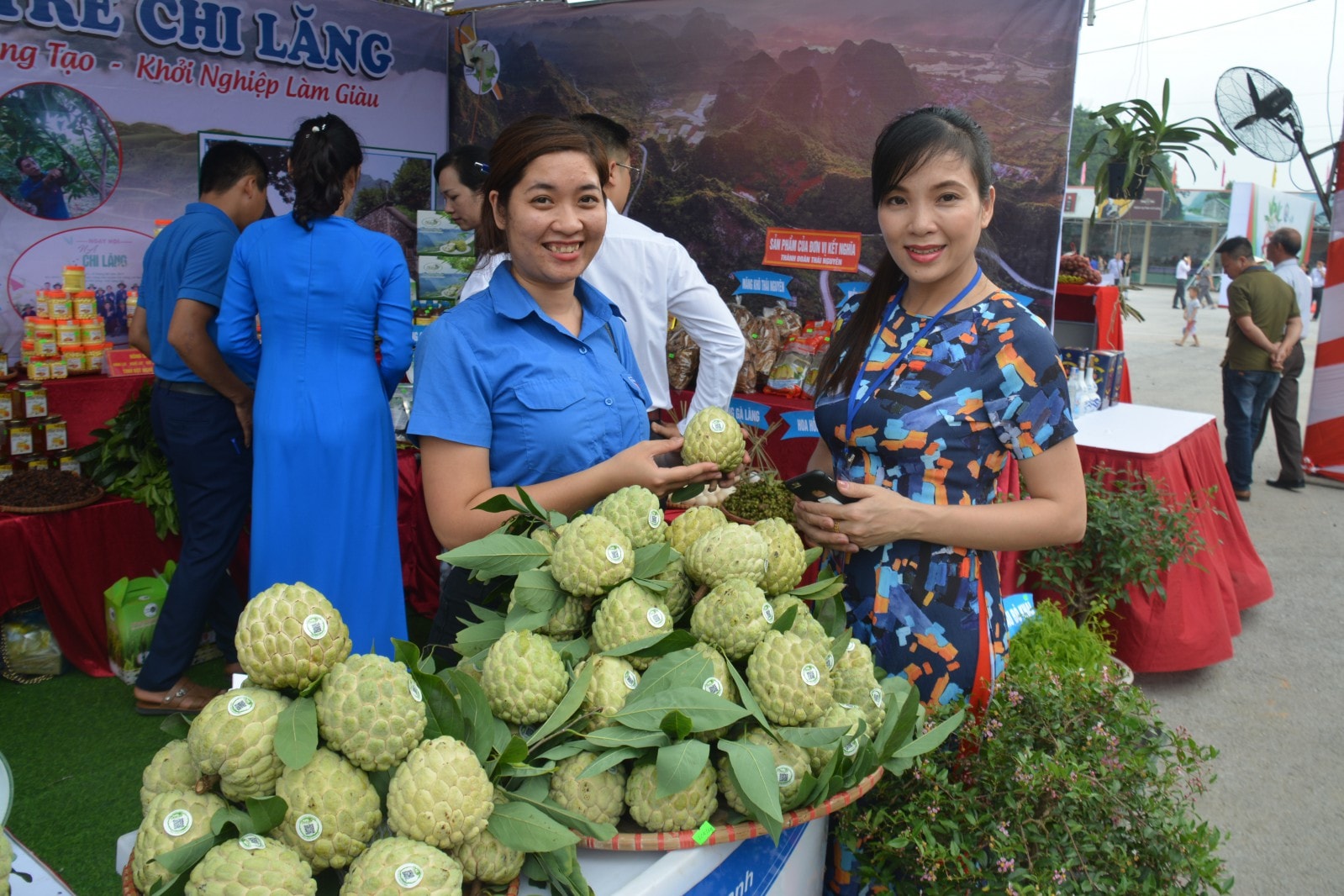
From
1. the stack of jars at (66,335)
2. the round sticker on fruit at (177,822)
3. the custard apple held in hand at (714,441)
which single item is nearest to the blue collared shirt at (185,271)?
the stack of jars at (66,335)

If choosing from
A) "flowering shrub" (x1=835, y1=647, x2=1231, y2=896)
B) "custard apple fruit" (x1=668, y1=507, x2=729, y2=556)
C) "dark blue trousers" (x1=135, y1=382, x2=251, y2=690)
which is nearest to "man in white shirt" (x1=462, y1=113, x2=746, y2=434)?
"dark blue trousers" (x1=135, y1=382, x2=251, y2=690)

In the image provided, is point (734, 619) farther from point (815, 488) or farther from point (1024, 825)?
point (1024, 825)

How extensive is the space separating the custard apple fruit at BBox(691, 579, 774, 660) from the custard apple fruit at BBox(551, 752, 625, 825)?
23cm

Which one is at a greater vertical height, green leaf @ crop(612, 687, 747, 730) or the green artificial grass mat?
green leaf @ crop(612, 687, 747, 730)

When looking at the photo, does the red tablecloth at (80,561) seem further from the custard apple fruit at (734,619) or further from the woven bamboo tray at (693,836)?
the woven bamboo tray at (693,836)

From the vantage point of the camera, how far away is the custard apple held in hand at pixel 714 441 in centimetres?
160

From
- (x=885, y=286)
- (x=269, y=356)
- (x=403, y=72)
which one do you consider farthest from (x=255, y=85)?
(x=885, y=286)

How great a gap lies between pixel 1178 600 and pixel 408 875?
3.79m

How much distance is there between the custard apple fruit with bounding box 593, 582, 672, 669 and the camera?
1.21 metres

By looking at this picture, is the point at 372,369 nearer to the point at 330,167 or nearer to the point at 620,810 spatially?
Result: the point at 330,167

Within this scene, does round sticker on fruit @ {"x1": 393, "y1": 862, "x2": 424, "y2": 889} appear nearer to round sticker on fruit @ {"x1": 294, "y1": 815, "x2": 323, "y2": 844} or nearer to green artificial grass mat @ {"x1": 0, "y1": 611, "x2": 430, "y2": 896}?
round sticker on fruit @ {"x1": 294, "y1": 815, "x2": 323, "y2": 844}

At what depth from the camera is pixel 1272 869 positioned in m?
2.79

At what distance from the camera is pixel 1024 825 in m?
1.46

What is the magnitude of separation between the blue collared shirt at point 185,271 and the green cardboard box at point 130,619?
3.00ft
